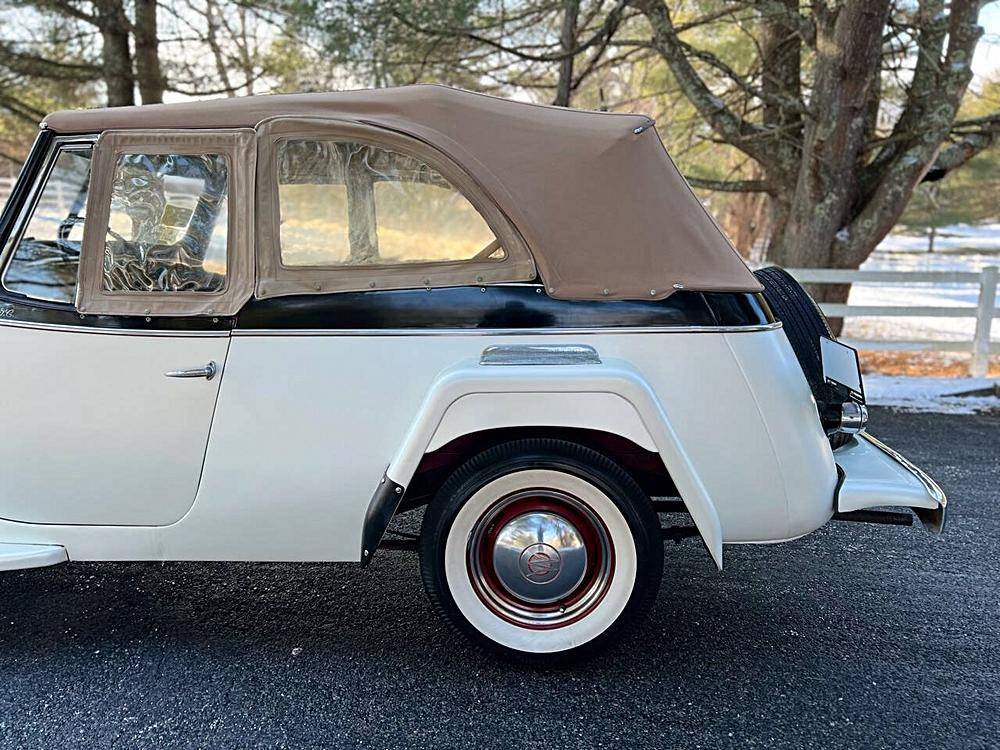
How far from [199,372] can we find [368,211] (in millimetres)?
814

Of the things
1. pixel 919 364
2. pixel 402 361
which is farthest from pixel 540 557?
pixel 919 364

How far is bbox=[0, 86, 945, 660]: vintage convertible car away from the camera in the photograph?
263 centimetres

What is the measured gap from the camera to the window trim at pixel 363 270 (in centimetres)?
266

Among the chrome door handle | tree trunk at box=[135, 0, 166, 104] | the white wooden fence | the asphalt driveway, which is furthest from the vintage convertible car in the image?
tree trunk at box=[135, 0, 166, 104]

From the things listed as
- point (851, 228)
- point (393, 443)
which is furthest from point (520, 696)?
point (851, 228)

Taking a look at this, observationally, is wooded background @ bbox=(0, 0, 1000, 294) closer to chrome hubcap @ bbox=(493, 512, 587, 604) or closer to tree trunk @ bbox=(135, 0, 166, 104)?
tree trunk @ bbox=(135, 0, 166, 104)

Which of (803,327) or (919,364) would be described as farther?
(919,364)

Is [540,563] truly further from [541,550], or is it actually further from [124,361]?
[124,361]

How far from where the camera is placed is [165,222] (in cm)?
280

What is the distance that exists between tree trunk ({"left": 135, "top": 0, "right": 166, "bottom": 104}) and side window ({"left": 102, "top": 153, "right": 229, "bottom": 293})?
8.52 meters

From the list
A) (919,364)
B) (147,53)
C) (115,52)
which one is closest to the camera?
(115,52)

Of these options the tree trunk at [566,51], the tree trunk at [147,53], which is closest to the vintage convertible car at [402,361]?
the tree trunk at [566,51]

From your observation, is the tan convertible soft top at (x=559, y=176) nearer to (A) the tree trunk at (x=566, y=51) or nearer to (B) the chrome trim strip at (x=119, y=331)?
(B) the chrome trim strip at (x=119, y=331)

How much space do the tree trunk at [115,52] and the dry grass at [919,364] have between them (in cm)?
1014
